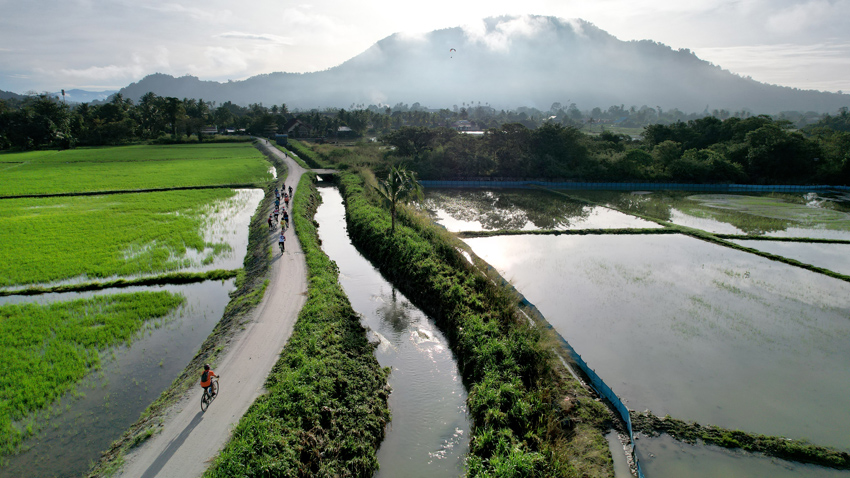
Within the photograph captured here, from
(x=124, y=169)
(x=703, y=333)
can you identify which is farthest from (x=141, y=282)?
(x=124, y=169)

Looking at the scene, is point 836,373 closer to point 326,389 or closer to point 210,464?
point 326,389

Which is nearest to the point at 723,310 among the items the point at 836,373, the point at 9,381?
the point at 836,373

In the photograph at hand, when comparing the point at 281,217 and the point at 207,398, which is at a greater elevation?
the point at 281,217

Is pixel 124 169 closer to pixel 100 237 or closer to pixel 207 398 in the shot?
pixel 100 237

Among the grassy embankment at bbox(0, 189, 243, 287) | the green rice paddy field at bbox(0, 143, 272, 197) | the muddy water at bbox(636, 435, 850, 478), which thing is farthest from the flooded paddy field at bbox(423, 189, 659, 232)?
the green rice paddy field at bbox(0, 143, 272, 197)

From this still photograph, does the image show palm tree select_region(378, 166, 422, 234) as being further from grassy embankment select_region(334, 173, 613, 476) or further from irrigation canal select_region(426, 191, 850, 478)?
irrigation canal select_region(426, 191, 850, 478)
